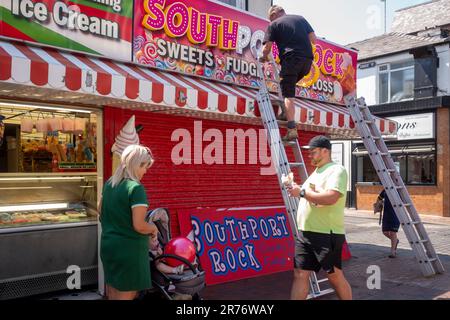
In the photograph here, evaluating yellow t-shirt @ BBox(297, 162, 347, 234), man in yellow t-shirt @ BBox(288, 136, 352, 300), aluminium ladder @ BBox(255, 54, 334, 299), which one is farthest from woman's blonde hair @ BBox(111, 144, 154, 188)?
aluminium ladder @ BBox(255, 54, 334, 299)

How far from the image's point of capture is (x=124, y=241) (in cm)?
353

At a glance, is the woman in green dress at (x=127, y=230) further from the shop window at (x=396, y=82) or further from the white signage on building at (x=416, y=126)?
the shop window at (x=396, y=82)

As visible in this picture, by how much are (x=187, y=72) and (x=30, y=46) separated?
2112mm

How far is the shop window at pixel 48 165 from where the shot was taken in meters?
5.69

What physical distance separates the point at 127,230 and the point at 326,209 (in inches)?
76.1

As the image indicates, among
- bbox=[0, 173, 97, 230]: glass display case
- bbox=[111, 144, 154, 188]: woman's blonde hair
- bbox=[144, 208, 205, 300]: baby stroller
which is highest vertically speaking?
bbox=[111, 144, 154, 188]: woman's blonde hair

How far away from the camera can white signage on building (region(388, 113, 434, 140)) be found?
17703 mm

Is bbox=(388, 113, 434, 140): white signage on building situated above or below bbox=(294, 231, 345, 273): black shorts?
above

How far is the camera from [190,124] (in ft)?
22.1

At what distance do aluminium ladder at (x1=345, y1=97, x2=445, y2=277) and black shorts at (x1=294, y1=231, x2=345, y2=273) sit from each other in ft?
8.28

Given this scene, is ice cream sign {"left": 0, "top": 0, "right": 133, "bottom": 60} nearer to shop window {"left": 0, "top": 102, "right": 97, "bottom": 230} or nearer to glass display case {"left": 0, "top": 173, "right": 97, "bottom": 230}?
shop window {"left": 0, "top": 102, "right": 97, "bottom": 230}

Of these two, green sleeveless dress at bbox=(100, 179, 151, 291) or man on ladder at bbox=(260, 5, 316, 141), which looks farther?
man on ladder at bbox=(260, 5, 316, 141)
